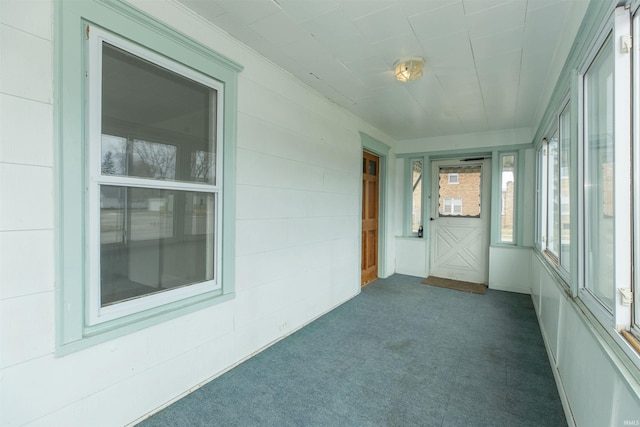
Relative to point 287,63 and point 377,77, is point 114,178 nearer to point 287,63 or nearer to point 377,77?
point 287,63

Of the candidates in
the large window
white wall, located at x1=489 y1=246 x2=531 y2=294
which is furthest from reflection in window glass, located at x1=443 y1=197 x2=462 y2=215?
the large window

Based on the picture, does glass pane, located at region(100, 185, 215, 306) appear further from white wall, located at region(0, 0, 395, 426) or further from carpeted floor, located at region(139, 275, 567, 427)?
carpeted floor, located at region(139, 275, 567, 427)

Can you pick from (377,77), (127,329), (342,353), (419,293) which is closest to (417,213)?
(419,293)

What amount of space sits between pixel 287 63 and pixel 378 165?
114 inches

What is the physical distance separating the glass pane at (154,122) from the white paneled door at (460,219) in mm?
4476

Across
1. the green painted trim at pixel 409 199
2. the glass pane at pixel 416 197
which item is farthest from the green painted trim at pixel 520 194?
the glass pane at pixel 416 197

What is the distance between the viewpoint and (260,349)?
8.57ft

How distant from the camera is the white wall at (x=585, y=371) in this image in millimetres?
1125

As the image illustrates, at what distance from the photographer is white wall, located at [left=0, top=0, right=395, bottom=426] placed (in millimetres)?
1308

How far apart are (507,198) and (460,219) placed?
2.68 ft

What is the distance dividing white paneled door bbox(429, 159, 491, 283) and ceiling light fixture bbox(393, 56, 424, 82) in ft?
10.3

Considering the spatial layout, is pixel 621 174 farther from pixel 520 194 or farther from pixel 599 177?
pixel 520 194

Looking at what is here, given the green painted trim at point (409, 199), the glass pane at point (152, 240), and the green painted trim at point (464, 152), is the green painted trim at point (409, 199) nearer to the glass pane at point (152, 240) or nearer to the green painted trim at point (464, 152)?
the green painted trim at point (464, 152)

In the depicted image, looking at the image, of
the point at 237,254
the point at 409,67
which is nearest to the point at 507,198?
the point at 409,67
